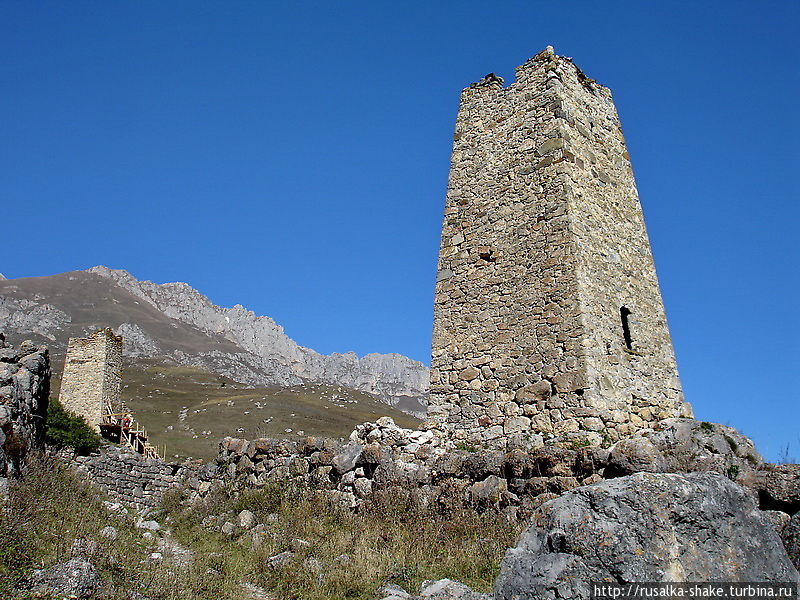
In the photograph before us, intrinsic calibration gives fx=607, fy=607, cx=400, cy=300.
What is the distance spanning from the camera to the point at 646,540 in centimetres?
382

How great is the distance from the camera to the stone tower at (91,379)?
3250cm

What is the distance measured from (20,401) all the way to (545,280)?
29.0ft

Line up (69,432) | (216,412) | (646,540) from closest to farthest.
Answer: (646,540), (69,432), (216,412)

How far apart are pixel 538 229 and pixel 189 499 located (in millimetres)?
8428

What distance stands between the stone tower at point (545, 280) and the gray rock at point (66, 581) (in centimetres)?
574

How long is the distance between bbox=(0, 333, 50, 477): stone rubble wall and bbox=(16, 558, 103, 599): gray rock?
134 inches

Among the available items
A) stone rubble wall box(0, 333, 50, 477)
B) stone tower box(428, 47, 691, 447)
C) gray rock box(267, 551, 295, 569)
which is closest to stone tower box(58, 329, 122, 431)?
stone rubble wall box(0, 333, 50, 477)

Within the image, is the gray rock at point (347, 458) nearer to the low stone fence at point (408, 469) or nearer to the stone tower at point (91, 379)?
the low stone fence at point (408, 469)

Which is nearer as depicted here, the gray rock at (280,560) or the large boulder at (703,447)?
the large boulder at (703,447)

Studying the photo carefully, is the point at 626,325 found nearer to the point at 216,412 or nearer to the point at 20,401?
the point at 20,401

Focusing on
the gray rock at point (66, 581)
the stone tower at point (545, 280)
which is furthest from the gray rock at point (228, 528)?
the stone tower at point (545, 280)

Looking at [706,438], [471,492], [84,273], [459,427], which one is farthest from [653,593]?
[84,273]

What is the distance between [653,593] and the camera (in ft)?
11.7

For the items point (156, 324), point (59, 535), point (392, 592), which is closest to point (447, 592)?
point (392, 592)
